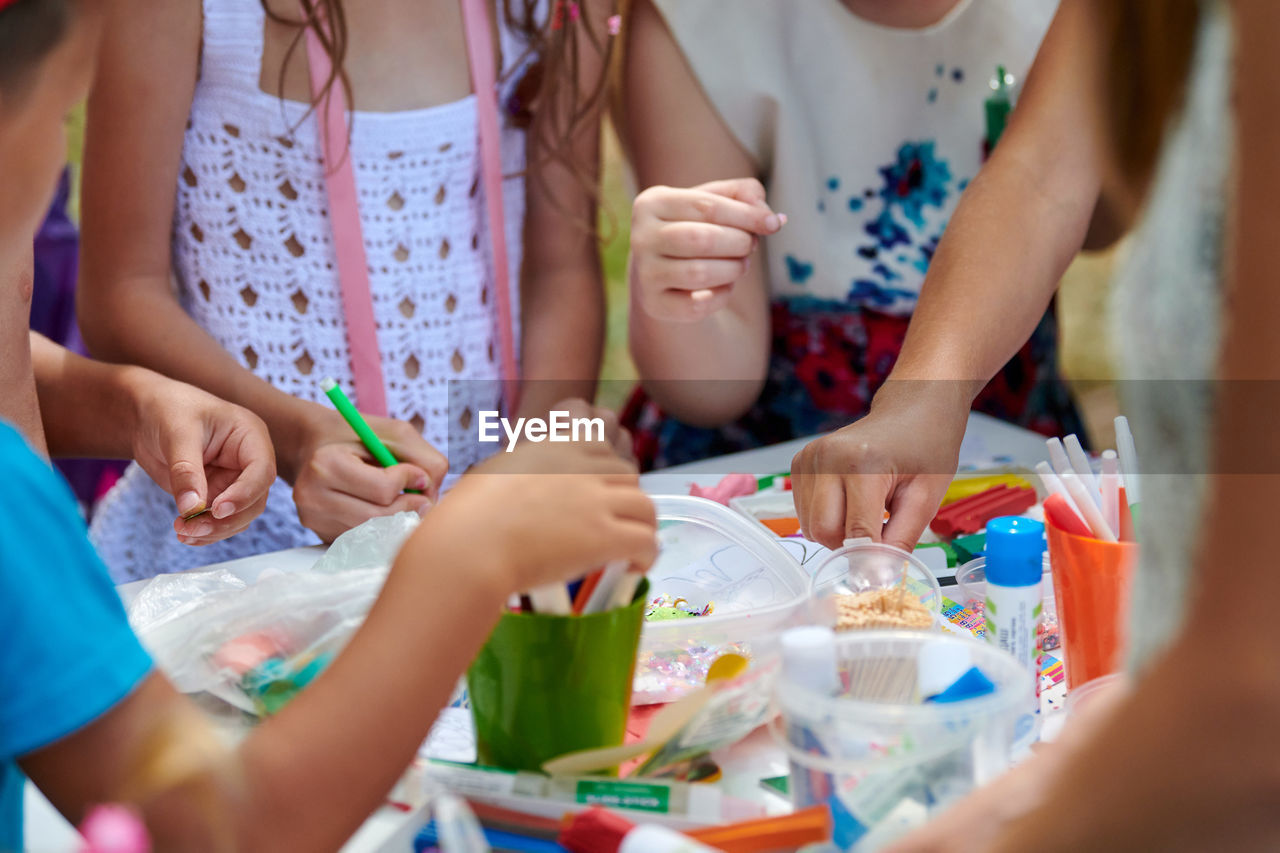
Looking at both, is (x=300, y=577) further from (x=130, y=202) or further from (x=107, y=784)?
(x=130, y=202)

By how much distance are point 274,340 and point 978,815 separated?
2.67 feet

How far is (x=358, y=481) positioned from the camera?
726mm

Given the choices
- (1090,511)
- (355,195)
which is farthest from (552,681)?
(355,195)

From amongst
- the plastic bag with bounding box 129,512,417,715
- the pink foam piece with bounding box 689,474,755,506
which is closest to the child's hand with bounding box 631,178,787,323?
the pink foam piece with bounding box 689,474,755,506

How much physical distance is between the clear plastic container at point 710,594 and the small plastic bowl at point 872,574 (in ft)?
0.04

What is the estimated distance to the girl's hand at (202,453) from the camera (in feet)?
2.22

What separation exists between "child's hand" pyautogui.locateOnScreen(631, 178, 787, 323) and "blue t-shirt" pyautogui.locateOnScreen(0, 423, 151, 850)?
451 millimetres

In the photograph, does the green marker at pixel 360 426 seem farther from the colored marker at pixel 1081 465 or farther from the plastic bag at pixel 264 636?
the colored marker at pixel 1081 465

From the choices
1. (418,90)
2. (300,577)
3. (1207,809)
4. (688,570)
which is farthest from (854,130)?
(1207,809)

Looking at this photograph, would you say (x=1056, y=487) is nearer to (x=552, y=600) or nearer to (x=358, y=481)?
(x=552, y=600)

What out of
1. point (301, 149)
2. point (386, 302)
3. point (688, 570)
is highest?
point (301, 149)

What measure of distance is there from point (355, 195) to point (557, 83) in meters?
0.21

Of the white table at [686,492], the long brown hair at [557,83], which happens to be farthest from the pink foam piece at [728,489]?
the long brown hair at [557,83]

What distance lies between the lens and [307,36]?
36.7 inches
